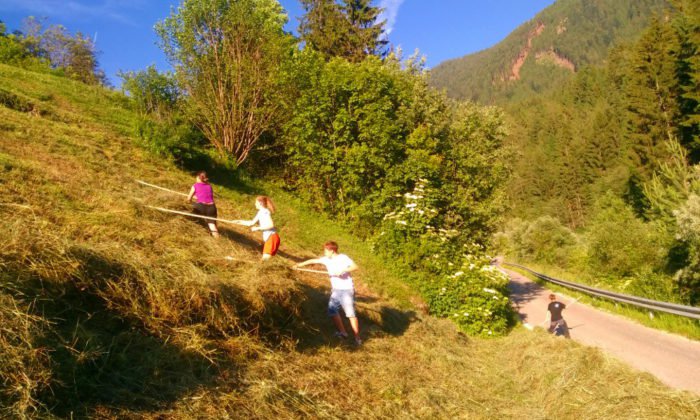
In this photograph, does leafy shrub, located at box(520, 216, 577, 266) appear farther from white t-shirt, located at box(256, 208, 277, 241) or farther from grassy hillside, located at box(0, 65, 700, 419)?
white t-shirt, located at box(256, 208, 277, 241)

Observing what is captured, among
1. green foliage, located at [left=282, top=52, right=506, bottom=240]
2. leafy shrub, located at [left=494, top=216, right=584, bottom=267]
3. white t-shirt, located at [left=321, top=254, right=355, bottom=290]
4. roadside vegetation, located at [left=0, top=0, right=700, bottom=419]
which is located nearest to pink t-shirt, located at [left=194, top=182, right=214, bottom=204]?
roadside vegetation, located at [left=0, top=0, right=700, bottom=419]

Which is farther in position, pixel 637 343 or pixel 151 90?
pixel 151 90

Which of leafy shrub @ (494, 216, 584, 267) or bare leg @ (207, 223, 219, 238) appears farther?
leafy shrub @ (494, 216, 584, 267)

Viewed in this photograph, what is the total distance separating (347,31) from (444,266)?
66.6 ft

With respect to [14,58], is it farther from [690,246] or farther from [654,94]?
[654,94]

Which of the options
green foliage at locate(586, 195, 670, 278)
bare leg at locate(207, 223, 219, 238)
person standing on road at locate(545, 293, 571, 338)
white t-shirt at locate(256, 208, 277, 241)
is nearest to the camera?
white t-shirt at locate(256, 208, 277, 241)

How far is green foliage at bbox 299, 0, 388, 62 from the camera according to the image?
27.3 m

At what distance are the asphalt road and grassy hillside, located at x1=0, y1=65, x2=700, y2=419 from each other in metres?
1.96

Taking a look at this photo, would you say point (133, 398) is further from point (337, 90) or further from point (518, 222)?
point (518, 222)

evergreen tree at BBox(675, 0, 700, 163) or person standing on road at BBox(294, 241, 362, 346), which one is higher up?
evergreen tree at BBox(675, 0, 700, 163)

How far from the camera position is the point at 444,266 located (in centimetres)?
1284

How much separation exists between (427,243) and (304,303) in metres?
7.20

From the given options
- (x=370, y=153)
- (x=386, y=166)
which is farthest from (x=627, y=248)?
(x=370, y=153)

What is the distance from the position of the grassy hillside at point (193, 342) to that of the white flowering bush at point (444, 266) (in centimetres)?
161
